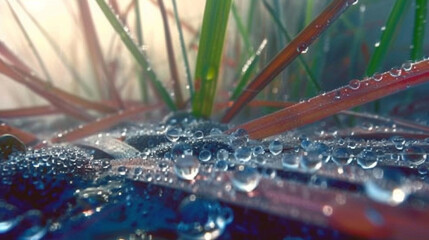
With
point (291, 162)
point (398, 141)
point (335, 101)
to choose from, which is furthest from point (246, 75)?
point (291, 162)

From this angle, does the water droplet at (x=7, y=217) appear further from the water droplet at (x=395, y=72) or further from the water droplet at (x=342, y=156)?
the water droplet at (x=395, y=72)

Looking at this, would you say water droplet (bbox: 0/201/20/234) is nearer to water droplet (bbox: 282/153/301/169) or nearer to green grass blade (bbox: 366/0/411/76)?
water droplet (bbox: 282/153/301/169)

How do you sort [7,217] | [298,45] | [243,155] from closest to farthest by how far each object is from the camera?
1. [7,217]
2. [243,155]
3. [298,45]

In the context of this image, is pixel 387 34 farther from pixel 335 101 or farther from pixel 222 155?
pixel 222 155

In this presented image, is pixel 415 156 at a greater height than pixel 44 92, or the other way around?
pixel 44 92

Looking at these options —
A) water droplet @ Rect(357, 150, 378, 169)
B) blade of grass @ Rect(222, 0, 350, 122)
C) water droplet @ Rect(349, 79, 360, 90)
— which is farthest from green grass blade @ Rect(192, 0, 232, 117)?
water droplet @ Rect(357, 150, 378, 169)

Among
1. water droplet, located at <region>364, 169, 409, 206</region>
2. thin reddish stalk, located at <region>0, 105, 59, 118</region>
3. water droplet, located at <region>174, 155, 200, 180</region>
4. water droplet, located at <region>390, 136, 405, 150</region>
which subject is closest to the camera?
water droplet, located at <region>364, 169, 409, 206</region>
